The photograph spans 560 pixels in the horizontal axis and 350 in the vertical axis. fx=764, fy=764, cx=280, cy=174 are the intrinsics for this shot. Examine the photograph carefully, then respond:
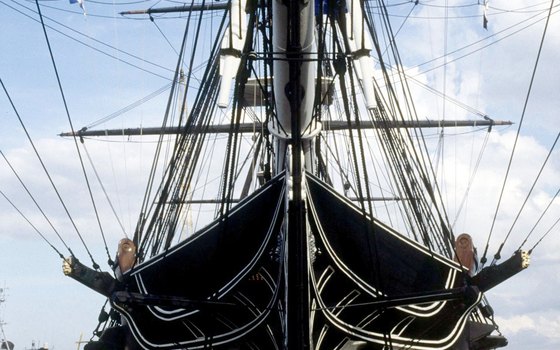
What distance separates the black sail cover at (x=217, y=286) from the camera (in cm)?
661

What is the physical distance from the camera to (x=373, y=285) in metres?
6.93

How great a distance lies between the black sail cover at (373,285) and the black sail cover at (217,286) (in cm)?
40

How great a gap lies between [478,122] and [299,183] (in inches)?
568

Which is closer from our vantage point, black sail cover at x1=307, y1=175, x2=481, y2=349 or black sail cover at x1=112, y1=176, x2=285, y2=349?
black sail cover at x1=307, y1=175, x2=481, y2=349

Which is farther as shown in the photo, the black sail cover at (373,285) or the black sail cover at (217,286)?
the black sail cover at (217,286)

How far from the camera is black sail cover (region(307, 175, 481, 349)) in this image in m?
6.47

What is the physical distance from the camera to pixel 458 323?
23.5 ft

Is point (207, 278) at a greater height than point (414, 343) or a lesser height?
greater

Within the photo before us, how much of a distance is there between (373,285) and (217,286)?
55.9 inches

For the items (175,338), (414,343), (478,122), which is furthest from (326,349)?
(478,122)

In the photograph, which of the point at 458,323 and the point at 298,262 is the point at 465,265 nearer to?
the point at 458,323

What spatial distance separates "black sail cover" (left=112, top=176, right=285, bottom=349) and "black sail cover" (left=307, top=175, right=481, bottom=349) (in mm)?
399

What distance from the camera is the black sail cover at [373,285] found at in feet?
21.2

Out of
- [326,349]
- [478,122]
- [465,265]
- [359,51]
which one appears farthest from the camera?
[478,122]
